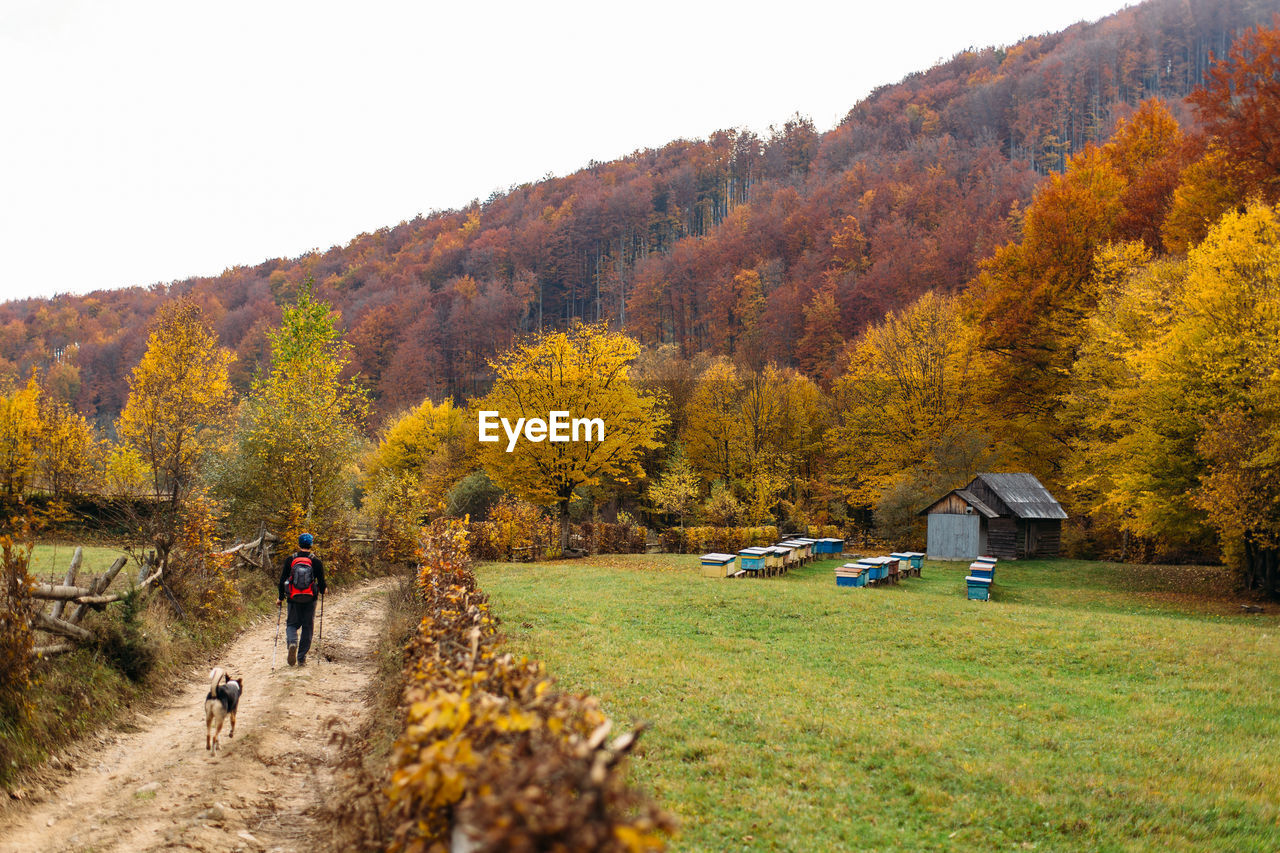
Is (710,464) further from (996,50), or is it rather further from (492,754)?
(996,50)

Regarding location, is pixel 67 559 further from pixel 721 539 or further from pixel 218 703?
pixel 721 539

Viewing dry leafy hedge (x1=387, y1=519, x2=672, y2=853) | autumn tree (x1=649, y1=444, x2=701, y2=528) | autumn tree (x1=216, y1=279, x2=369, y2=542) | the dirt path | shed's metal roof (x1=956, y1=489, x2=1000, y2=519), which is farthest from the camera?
autumn tree (x1=649, y1=444, x2=701, y2=528)

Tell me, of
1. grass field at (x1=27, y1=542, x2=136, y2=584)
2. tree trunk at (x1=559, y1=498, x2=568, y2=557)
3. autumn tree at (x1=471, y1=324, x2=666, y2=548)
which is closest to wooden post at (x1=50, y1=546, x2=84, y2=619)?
grass field at (x1=27, y1=542, x2=136, y2=584)

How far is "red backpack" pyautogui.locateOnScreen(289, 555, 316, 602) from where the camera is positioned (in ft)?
37.1

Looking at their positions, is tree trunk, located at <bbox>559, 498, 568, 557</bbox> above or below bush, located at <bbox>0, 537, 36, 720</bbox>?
below

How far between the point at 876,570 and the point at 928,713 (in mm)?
14018

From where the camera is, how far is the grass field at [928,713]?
20.2 ft

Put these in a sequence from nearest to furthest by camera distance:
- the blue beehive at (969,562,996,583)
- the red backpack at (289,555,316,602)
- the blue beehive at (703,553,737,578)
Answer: the red backpack at (289,555,316,602), the blue beehive at (969,562,996,583), the blue beehive at (703,553,737,578)

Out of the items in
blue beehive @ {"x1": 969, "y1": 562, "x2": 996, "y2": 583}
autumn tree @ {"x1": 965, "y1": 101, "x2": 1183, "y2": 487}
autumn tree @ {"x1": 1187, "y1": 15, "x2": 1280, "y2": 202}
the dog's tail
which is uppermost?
autumn tree @ {"x1": 1187, "y1": 15, "x2": 1280, "y2": 202}

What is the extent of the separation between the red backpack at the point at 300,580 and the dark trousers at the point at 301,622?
153 millimetres

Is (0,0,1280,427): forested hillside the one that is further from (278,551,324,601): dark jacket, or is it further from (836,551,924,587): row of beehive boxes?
(278,551,324,601): dark jacket

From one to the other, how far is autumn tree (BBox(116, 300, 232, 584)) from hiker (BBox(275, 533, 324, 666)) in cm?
295

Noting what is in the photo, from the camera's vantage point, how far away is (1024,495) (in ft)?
106

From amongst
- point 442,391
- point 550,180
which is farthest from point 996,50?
point 442,391
